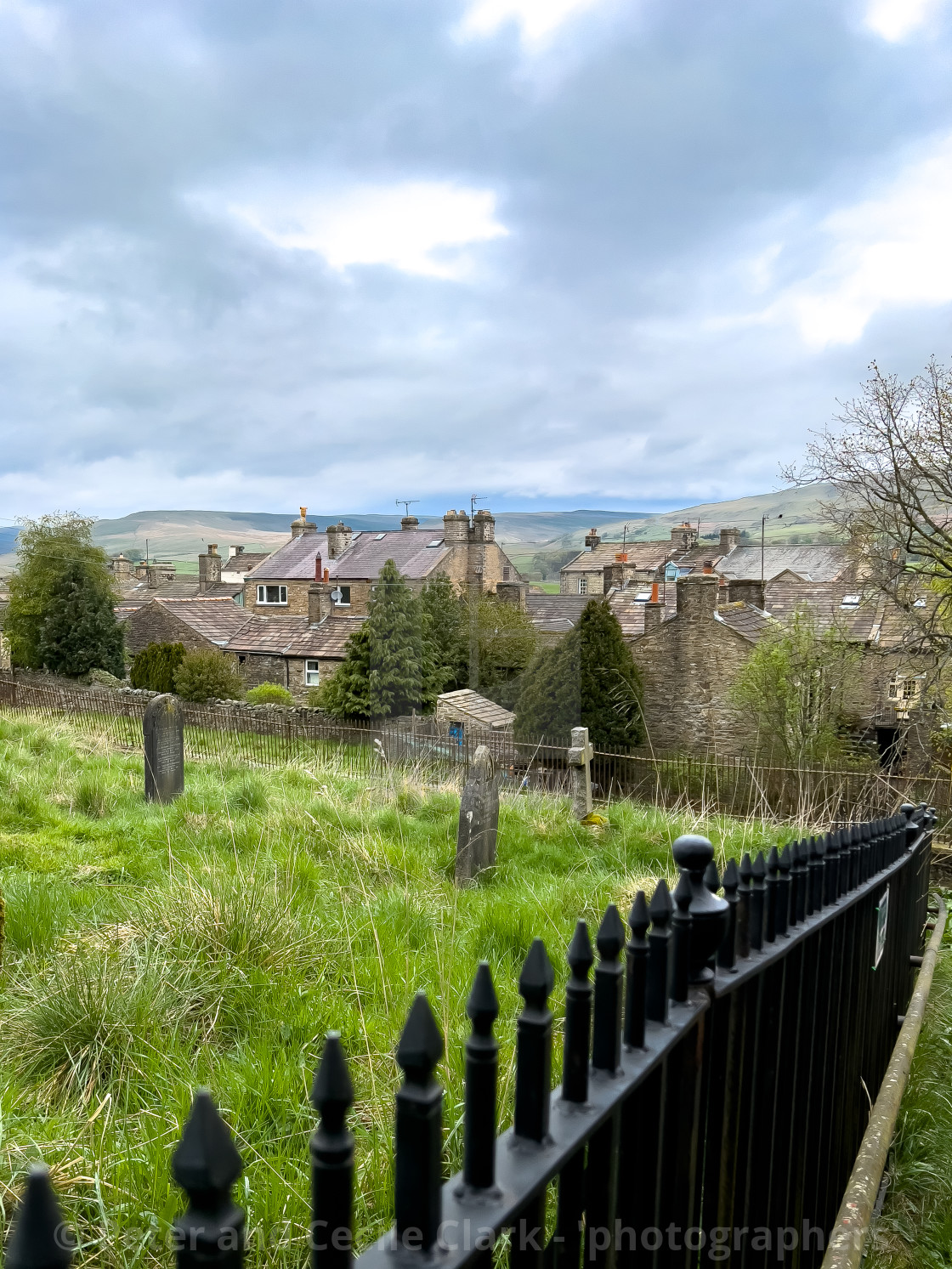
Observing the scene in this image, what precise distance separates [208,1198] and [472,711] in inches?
1000

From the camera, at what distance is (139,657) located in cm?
3372

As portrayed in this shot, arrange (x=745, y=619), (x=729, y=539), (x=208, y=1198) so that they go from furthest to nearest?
(x=729, y=539) < (x=745, y=619) < (x=208, y=1198)

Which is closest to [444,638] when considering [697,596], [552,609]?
[552,609]

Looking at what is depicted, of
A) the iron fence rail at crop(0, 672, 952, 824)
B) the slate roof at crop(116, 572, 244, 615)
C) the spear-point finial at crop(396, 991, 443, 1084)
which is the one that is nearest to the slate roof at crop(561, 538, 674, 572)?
the slate roof at crop(116, 572, 244, 615)

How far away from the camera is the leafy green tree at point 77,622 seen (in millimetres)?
33062

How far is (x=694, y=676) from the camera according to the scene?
27.9 metres

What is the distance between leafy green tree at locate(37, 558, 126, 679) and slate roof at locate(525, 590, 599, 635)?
17.6 m

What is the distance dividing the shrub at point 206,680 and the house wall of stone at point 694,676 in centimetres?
1463

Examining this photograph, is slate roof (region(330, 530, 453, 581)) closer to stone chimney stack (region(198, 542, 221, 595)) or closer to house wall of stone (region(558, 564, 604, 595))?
house wall of stone (region(558, 564, 604, 595))

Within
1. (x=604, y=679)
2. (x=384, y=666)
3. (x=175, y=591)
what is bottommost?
(x=604, y=679)

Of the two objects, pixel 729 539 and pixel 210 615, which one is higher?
pixel 729 539

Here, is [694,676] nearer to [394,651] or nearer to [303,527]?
[394,651]

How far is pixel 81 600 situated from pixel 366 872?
101 feet

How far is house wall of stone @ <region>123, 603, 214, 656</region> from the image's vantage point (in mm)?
39669
